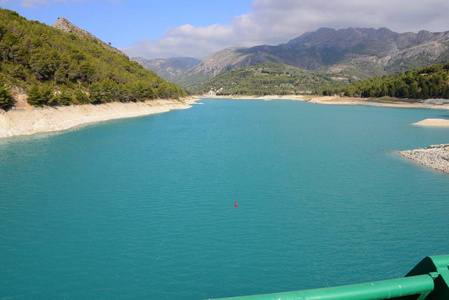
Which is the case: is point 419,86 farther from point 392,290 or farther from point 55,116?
point 392,290

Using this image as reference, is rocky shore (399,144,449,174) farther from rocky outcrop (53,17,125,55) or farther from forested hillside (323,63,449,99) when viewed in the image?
rocky outcrop (53,17,125,55)

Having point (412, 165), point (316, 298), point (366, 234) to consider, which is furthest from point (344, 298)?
point (412, 165)

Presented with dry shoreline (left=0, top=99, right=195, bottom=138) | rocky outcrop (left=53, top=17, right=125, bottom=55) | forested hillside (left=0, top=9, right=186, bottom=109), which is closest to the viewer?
dry shoreline (left=0, top=99, right=195, bottom=138)

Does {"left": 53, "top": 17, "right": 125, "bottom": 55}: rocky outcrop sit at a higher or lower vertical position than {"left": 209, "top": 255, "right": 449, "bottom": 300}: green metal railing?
higher

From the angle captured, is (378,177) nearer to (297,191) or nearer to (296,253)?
(297,191)

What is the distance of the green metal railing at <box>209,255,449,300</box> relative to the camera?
3.78 metres

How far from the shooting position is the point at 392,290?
12.8 ft

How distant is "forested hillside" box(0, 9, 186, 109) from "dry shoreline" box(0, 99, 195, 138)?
5.02 ft

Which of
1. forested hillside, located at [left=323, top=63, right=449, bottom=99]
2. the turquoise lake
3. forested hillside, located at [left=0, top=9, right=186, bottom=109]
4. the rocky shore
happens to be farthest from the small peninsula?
forested hillside, located at [left=323, top=63, right=449, bottom=99]

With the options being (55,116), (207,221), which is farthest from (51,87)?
(207,221)

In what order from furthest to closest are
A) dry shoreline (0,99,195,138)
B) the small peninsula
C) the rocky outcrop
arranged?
1. the rocky outcrop
2. the small peninsula
3. dry shoreline (0,99,195,138)

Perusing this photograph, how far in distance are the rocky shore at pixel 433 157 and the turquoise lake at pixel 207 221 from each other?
1615 millimetres

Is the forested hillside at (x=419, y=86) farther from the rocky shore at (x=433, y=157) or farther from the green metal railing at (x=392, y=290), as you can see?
the green metal railing at (x=392, y=290)

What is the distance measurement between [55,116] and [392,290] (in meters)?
65.6
